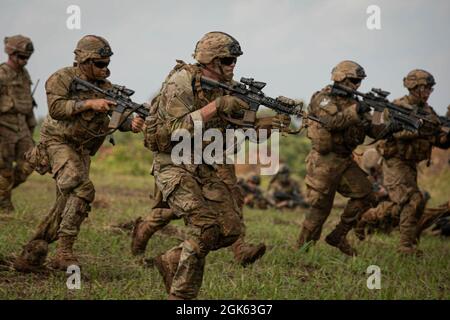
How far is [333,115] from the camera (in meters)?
8.95

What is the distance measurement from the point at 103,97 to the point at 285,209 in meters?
8.31

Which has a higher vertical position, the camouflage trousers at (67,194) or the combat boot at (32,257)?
the camouflage trousers at (67,194)

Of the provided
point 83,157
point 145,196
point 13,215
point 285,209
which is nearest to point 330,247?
point 83,157

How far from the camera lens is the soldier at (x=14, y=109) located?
38.8ft

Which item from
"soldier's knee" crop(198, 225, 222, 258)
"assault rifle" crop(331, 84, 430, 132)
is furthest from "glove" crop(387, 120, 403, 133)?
"soldier's knee" crop(198, 225, 222, 258)

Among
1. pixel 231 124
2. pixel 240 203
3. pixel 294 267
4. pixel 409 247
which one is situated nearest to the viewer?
pixel 231 124

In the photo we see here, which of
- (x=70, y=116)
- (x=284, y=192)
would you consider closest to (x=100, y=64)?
(x=70, y=116)

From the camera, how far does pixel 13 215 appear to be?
35.9 feet

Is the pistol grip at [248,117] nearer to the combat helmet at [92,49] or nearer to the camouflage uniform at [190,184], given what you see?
the camouflage uniform at [190,184]

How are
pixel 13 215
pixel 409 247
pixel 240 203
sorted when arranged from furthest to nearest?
1. pixel 13 215
2. pixel 409 247
3. pixel 240 203

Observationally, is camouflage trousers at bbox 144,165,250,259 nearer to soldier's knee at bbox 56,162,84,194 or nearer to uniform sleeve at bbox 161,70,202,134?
soldier's knee at bbox 56,162,84,194

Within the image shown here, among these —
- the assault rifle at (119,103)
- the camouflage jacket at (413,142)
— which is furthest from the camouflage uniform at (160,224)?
the camouflage jacket at (413,142)

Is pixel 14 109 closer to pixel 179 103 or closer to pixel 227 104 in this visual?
pixel 179 103
